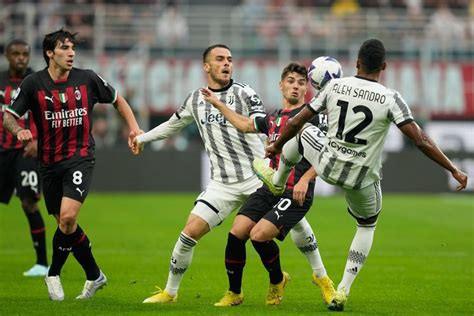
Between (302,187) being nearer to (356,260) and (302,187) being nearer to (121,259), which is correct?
(356,260)

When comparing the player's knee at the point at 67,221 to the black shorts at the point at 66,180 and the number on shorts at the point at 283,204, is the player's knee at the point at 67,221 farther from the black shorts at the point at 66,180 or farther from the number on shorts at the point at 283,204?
the number on shorts at the point at 283,204

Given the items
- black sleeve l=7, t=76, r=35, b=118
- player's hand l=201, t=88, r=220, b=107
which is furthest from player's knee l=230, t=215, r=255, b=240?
black sleeve l=7, t=76, r=35, b=118

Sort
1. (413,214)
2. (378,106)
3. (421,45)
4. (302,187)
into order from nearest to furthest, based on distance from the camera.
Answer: (378,106) < (302,187) < (413,214) < (421,45)

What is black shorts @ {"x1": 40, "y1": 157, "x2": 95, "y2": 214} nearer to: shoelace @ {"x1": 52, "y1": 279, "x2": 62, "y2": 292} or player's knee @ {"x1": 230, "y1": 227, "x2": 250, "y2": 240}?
shoelace @ {"x1": 52, "y1": 279, "x2": 62, "y2": 292}

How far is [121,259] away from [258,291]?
3.48 metres

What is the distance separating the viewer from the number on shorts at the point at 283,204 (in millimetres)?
9727

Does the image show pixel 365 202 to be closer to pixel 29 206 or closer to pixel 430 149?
pixel 430 149

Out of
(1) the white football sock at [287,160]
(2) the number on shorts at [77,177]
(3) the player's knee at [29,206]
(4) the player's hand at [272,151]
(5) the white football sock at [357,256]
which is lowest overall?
(3) the player's knee at [29,206]

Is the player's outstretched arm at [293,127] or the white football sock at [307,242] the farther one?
the white football sock at [307,242]

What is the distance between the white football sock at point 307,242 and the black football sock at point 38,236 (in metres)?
3.76

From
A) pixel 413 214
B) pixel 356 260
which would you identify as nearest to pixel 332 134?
pixel 356 260

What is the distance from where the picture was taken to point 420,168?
87.6ft

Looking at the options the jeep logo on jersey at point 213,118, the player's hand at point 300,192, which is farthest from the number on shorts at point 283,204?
the jeep logo on jersey at point 213,118

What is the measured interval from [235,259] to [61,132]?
2.14 metres
